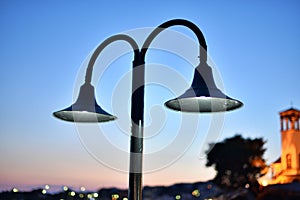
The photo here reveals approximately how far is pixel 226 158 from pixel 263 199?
6561mm

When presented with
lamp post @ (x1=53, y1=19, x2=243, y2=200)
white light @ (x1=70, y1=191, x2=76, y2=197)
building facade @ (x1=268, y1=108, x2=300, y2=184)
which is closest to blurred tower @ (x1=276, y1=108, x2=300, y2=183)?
building facade @ (x1=268, y1=108, x2=300, y2=184)

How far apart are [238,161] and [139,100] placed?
90.8 ft

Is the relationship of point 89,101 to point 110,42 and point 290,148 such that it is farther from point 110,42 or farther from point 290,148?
point 290,148

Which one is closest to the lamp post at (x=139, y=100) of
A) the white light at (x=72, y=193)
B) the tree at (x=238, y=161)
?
the white light at (x=72, y=193)

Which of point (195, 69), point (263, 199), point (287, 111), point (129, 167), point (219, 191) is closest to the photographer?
point (129, 167)

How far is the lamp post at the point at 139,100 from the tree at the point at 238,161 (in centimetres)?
2579

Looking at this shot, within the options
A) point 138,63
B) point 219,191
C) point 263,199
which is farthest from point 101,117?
point 219,191

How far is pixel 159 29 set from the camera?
2.34 m

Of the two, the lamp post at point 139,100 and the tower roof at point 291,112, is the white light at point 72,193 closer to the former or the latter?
the lamp post at point 139,100

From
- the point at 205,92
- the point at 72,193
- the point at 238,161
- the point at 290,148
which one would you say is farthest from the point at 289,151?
the point at 205,92

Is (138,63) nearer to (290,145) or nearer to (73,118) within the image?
(73,118)

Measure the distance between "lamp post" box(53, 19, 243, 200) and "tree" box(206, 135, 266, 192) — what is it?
2579cm

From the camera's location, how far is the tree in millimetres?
28375

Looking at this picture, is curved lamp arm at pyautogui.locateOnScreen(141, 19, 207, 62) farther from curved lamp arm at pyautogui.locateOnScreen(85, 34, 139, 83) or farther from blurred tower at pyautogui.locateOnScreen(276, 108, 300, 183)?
blurred tower at pyautogui.locateOnScreen(276, 108, 300, 183)
